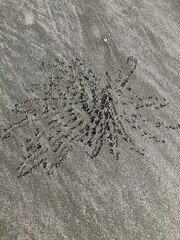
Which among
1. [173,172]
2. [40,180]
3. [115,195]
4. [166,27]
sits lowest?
[40,180]

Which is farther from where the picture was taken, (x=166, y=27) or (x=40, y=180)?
(x=166, y=27)

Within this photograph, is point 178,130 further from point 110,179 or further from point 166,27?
point 166,27

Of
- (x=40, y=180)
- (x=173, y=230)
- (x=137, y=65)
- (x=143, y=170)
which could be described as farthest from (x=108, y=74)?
(x=173, y=230)

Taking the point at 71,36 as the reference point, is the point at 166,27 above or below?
above

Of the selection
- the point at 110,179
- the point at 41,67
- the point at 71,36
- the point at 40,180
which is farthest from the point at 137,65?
the point at 40,180

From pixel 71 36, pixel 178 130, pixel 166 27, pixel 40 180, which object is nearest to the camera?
pixel 40 180

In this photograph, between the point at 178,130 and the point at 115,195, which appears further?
the point at 178,130

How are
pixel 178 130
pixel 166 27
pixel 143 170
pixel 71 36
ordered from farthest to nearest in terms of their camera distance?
pixel 166 27, pixel 71 36, pixel 178 130, pixel 143 170

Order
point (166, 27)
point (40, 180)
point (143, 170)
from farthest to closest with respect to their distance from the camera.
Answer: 1. point (166, 27)
2. point (143, 170)
3. point (40, 180)

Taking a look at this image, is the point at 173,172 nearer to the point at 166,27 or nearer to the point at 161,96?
the point at 161,96
